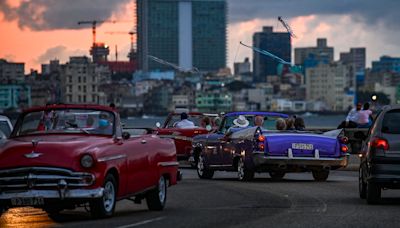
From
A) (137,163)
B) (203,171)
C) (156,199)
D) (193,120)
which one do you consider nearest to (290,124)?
(203,171)

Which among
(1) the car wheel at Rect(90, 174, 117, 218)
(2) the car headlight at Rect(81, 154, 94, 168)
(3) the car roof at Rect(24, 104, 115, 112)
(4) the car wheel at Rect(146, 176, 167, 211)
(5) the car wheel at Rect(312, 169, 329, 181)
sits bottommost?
(5) the car wheel at Rect(312, 169, 329, 181)

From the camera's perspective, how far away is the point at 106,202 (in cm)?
1825

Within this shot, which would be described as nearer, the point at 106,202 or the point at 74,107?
the point at 106,202

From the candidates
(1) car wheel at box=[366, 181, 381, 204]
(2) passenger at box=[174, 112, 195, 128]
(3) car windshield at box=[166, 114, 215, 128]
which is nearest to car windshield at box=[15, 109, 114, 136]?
(1) car wheel at box=[366, 181, 381, 204]

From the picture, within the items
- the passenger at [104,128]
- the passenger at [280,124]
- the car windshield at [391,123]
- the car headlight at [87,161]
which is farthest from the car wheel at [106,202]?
the passenger at [280,124]

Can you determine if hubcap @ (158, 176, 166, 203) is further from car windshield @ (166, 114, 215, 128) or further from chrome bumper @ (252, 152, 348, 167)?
car windshield @ (166, 114, 215, 128)

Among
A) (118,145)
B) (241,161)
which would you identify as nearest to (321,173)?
(241,161)

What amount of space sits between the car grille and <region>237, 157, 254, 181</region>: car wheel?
11.2 metres

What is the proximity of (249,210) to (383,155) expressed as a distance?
240cm

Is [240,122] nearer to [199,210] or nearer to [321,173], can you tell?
[321,173]

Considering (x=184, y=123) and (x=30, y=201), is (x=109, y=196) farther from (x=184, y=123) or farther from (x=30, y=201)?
(x=184, y=123)

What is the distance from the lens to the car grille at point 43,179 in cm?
1753

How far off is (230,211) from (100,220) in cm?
258

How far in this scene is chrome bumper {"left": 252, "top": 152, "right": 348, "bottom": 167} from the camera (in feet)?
90.4
